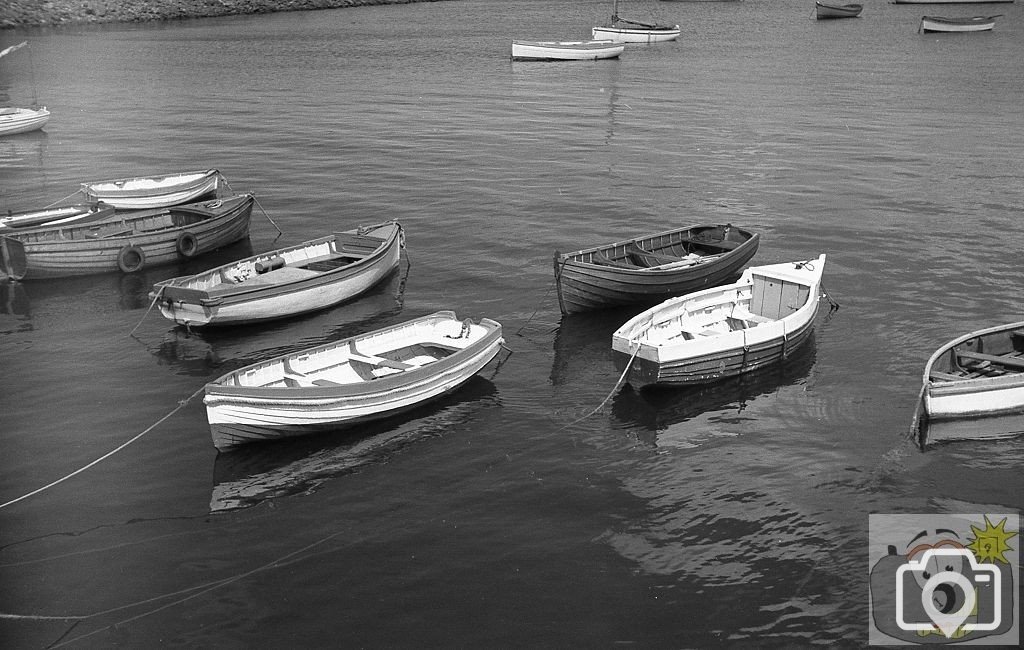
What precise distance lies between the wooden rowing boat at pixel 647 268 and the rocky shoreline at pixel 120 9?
350 ft

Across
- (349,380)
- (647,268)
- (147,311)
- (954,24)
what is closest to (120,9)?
(954,24)

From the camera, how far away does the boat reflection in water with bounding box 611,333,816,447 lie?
24391 millimetres

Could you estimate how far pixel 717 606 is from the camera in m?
17.9

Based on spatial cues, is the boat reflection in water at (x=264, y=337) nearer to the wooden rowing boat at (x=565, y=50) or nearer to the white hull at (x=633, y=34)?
the wooden rowing boat at (x=565, y=50)

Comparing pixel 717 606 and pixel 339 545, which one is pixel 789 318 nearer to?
pixel 717 606

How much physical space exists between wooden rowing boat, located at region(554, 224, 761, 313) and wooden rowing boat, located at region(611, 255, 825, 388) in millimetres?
2239

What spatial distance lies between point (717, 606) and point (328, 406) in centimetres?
1006

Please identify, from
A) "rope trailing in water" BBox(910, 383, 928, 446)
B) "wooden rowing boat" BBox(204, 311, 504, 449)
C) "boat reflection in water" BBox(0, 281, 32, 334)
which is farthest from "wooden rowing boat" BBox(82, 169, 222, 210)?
"rope trailing in water" BBox(910, 383, 928, 446)

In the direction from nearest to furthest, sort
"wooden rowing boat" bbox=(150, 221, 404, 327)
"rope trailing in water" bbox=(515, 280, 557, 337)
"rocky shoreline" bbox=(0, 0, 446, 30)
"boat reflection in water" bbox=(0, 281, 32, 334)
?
"wooden rowing boat" bbox=(150, 221, 404, 327) < "rope trailing in water" bbox=(515, 280, 557, 337) < "boat reflection in water" bbox=(0, 281, 32, 334) < "rocky shoreline" bbox=(0, 0, 446, 30)

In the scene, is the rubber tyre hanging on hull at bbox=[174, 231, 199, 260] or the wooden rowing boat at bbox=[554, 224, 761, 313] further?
the rubber tyre hanging on hull at bbox=[174, 231, 199, 260]

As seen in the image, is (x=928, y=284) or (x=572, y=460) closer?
(x=572, y=460)

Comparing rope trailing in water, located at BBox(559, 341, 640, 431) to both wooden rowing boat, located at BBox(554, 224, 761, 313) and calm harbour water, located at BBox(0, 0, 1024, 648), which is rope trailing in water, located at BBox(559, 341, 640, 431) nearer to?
calm harbour water, located at BBox(0, 0, 1024, 648)

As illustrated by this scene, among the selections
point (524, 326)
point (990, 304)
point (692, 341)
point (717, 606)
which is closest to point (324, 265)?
point (524, 326)

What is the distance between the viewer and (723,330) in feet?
92.5
